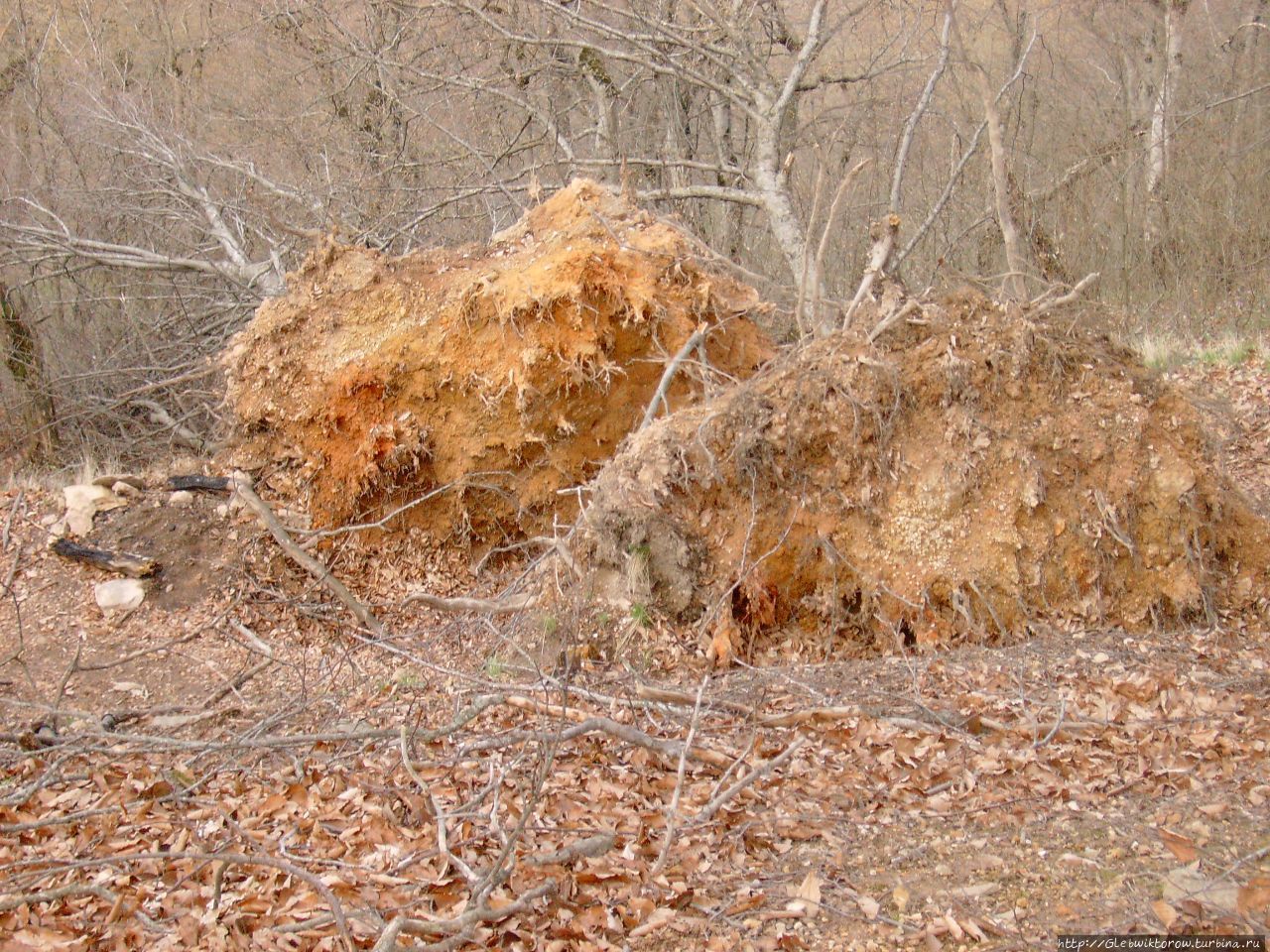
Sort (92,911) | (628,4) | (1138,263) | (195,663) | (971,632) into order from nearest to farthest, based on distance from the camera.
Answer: (92,911), (971,632), (195,663), (628,4), (1138,263)

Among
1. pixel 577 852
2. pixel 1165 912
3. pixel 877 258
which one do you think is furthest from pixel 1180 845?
pixel 877 258

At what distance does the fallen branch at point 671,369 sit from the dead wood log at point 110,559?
331 cm

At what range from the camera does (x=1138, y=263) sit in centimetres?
1213

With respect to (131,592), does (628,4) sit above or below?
above

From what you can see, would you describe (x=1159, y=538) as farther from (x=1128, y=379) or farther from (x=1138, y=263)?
(x=1138, y=263)

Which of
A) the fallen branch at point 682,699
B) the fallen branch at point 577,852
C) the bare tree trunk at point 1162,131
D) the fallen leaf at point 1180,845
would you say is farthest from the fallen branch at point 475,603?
the bare tree trunk at point 1162,131

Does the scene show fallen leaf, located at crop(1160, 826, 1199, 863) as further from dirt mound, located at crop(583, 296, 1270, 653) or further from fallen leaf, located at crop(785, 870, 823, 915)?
dirt mound, located at crop(583, 296, 1270, 653)

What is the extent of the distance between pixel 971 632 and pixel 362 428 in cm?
401

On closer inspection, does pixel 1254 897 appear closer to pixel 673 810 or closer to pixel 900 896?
pixel 900 896

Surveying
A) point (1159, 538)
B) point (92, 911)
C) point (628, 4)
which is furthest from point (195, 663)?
point (628, 4)

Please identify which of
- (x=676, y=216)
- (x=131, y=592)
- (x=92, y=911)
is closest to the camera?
(x=92, y=911)

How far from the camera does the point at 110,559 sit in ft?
23.0

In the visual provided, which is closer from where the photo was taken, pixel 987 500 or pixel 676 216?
pixel 987 500

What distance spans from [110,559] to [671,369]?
3811 mm
